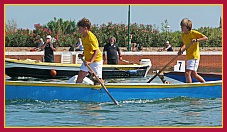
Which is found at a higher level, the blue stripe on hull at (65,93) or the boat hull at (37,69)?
the boat hull at (37,69)

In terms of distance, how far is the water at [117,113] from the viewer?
8.68 meters

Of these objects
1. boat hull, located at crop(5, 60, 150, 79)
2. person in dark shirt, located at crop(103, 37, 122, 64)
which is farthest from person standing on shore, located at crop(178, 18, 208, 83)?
boat hull, located at crop(5, 60, 150, 79)

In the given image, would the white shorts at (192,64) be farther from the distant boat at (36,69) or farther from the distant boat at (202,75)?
the distant boat at (36,69)

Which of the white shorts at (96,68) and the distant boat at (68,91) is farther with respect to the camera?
the distant boat at (68,91)

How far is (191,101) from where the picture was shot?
11.3m

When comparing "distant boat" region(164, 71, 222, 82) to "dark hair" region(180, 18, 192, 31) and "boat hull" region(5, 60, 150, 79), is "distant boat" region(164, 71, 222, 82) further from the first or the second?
"boat hull" region(5, 60, 150, 79)

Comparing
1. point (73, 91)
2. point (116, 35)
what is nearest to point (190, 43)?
point (73, 91)

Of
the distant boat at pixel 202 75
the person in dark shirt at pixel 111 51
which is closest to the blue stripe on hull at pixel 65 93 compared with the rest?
the distant boat at pixel 202 75

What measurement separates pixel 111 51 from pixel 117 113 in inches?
286

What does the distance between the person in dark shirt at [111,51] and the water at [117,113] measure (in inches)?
223

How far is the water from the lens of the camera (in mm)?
8680

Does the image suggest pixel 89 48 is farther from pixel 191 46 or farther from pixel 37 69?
pixel 37 69

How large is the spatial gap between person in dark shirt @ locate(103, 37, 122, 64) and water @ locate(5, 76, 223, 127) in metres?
5.66

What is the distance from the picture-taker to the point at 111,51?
55.3ft
